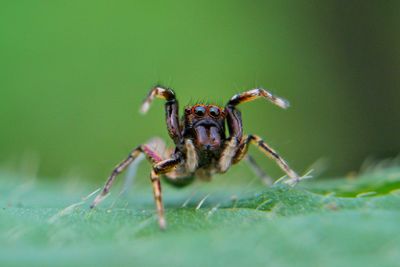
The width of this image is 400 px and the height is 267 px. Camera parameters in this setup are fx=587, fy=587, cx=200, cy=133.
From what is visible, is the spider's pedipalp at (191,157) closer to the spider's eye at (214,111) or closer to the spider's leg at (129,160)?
the spider's leg at (129,160)

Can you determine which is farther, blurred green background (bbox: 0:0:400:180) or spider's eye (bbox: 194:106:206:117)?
blurred green background (bbox: 0:0:400:180)

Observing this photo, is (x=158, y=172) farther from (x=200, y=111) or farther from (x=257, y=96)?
(x=257, y=96)

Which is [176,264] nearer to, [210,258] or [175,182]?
[210,258]

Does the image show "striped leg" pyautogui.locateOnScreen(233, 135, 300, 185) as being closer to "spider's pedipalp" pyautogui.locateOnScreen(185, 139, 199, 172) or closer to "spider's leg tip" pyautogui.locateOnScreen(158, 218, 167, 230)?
"spider's pedipalp" pyautogui.locateOnScreen(185, 139, 199, 172)

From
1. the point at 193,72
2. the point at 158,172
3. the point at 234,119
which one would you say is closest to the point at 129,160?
the point at 158,172

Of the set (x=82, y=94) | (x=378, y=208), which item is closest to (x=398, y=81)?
(x=82, y=94)

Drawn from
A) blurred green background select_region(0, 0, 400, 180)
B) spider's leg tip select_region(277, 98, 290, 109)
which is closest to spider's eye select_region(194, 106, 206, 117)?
spider's leg tip select_region(277, 98, 290, 109)
